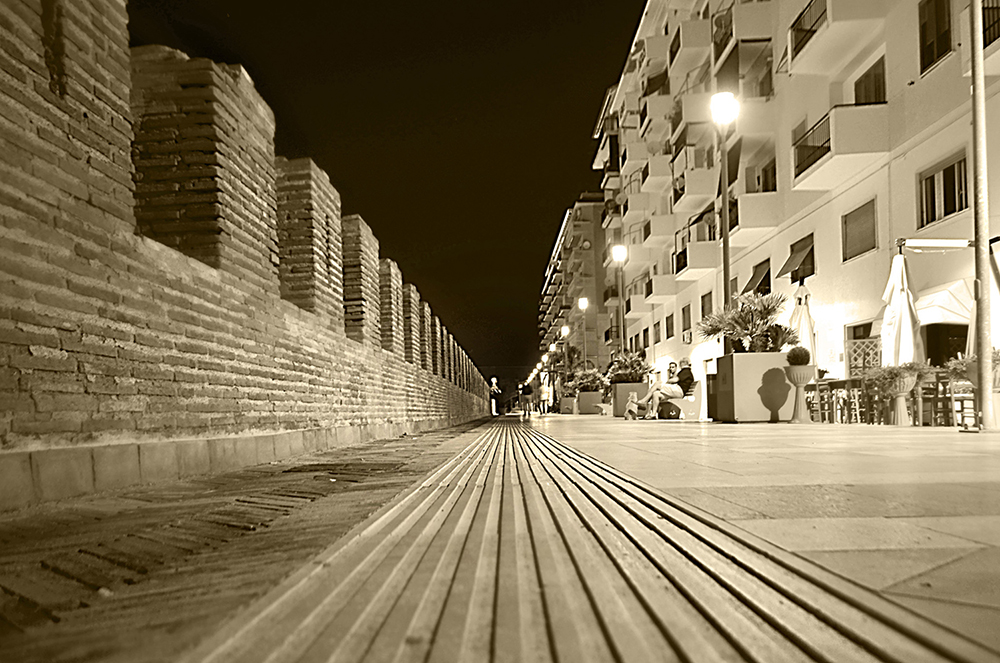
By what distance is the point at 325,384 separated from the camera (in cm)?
978

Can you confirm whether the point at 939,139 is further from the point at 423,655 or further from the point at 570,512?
the point at 423,655

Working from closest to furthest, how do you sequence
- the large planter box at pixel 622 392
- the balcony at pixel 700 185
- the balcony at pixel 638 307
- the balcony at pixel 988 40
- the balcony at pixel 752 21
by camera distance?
1. the balcony at pixel 988 40
2. the balcony at pixel 752 21
3. the large planter box at pixel 622 392
4. the balcony at pixel 700 185
5. the balcony at pixel 638 307

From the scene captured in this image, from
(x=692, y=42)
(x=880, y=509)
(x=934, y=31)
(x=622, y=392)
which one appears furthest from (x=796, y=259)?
(x=880, y=509)

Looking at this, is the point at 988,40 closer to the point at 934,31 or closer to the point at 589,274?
the point at 934,31

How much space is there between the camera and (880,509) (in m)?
2.68

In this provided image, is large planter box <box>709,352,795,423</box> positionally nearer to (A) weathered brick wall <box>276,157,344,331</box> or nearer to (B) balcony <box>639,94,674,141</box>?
(A) weathered brick wall <box>276,157,344,331</box>

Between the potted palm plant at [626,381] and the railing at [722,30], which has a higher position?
the railing at [722,30]

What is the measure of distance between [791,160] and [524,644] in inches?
742

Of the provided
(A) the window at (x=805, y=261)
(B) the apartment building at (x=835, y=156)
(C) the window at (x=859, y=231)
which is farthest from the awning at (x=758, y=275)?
(C) the window at (x=859, y=231)

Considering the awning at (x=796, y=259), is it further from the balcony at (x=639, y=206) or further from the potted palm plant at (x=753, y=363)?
the balcony at (x=639, y=206)

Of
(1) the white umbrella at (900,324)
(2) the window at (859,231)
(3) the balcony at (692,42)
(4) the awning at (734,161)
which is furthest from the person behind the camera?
(3) the balcony at (692,42)

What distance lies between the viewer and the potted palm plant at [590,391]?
3359cm

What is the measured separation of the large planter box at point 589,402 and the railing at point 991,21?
24.6 meters

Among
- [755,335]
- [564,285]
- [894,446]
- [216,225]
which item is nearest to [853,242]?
[755,335]
